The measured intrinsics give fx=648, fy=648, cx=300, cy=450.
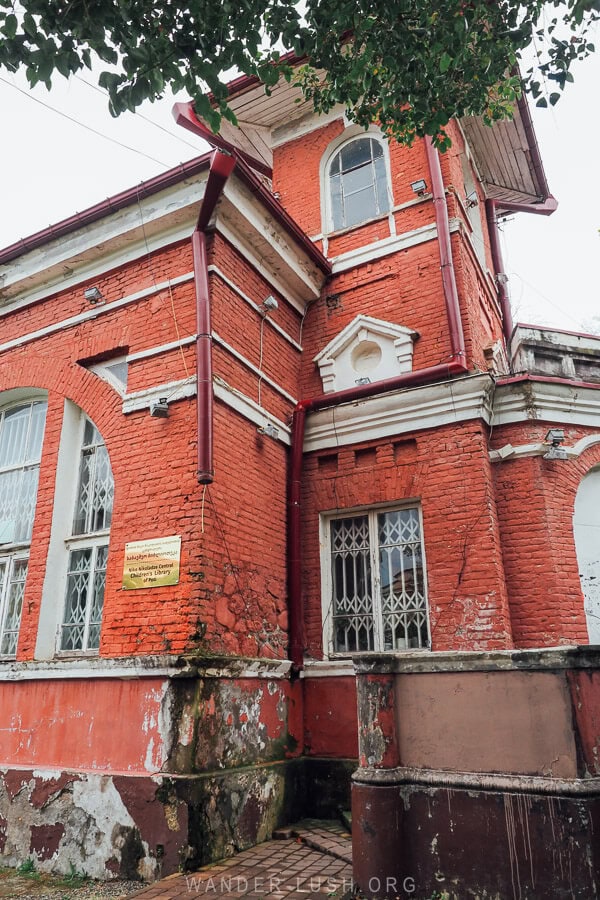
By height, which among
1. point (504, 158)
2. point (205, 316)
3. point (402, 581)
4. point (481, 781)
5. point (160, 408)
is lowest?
point (481, 781)

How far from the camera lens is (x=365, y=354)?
8.60 m

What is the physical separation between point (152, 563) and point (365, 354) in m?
4.08

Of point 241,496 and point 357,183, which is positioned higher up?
point 357,183

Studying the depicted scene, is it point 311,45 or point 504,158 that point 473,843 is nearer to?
point 311,45

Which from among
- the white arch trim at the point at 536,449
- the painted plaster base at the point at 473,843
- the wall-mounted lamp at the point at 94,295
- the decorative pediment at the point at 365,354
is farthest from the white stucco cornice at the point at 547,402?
the wall-mounted lamp at the point at 94,295

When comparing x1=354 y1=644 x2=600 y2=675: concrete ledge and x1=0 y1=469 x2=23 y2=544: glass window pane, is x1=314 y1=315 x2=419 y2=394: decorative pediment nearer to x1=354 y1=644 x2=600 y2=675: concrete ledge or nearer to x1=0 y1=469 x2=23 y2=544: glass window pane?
x1=0 y1=469 x2=23 y2=544: glass window pane

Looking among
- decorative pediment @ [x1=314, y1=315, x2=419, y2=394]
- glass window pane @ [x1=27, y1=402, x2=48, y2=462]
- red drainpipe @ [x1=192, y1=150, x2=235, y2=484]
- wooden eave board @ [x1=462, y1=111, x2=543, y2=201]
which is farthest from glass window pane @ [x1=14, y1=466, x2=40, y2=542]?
wooden eave board @ [x1=462, y1=111, x2=543, y2=201]

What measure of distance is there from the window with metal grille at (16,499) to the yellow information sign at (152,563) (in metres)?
1.99

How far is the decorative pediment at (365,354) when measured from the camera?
8172mm

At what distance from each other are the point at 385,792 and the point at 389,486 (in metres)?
3.83

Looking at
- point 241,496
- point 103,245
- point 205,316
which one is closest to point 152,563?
point 241,496

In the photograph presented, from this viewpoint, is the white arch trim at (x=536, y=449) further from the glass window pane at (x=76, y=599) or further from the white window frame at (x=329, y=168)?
the glass window pane at (x=76, y=599)

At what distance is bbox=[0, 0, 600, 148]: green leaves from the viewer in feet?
14.3

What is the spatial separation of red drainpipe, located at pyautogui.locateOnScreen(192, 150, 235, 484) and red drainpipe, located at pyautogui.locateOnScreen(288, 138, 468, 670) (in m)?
1.90
